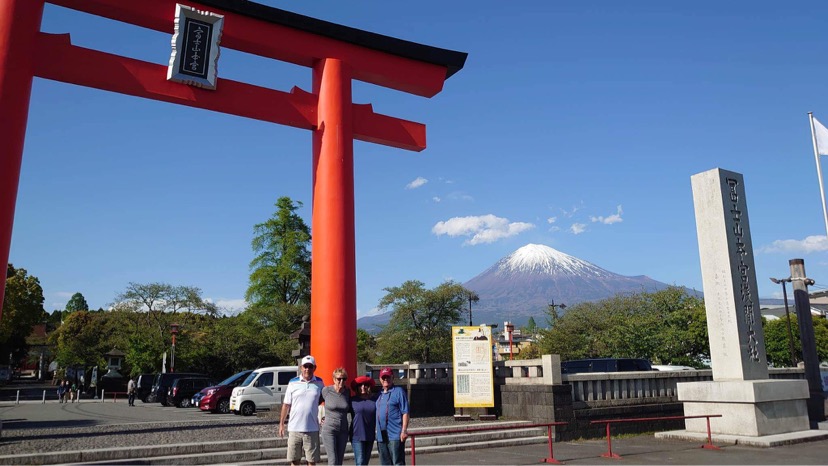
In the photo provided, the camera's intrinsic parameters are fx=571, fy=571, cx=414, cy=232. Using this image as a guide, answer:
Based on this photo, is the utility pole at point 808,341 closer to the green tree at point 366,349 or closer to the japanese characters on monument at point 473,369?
the japanese characters on monument at point 473,369

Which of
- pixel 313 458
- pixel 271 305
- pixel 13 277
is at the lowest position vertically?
pixel 313 458

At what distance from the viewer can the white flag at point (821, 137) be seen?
15250 mm

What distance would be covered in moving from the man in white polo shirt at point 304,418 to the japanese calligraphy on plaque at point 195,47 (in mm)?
7080

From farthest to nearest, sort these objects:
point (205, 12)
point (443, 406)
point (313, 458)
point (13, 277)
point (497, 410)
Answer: point (13, 277)
point (443, 406)
point (497, 410)
point (205, 12)
point (313, 458)

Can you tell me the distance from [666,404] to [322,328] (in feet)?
33.9

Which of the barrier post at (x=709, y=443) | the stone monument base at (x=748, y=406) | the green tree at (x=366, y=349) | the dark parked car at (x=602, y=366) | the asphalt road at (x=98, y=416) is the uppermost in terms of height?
the green tree at (x=366, y=349)

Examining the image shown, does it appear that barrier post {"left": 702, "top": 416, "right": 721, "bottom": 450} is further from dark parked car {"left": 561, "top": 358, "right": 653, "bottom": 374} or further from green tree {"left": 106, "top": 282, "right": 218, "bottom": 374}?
green tree {"left": 106, "top": 282, "right": 218, "bottom": 374}

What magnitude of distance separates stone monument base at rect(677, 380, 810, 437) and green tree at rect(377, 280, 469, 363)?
29.9 m

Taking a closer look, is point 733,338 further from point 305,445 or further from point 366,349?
point 366,349

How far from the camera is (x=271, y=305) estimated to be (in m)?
39.9

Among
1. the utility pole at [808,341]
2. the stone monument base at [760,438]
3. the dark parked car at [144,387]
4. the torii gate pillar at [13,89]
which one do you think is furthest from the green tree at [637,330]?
the torii gate pillar at [13,89]

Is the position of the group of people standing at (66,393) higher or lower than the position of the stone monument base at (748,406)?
lower

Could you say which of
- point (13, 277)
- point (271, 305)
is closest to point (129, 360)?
point (271, 305)

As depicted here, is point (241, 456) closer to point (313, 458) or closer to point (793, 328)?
point (313, 458)
